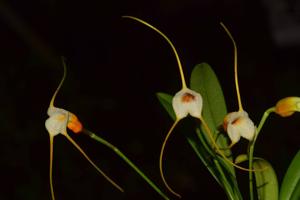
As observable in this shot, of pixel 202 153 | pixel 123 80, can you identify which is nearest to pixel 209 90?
pixel 202 153

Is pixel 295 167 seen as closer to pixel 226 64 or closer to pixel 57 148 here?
pixel 57 148

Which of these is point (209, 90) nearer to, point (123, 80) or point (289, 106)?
point (289, 106)

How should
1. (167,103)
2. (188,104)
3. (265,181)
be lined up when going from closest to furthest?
(188,104)
(265,181)
(167,103)

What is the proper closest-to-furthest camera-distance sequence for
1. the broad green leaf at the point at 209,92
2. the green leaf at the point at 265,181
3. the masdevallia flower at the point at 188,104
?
the masdevallia flower at the point at 188,104 < the green leaf at the point at 265,181 < the broad green leaf at the point at 209,92

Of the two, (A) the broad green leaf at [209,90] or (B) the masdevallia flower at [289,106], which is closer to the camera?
(B) the masdevallia flower at [289,106]

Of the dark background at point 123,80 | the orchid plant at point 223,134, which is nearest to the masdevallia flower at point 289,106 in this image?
the orchid plant at point 223,134

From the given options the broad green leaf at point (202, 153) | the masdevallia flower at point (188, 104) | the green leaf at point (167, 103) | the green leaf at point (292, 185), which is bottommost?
the green leaf at point (292, 185)

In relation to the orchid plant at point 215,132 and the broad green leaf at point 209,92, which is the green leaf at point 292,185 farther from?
the broad green leaf at point 209,92
